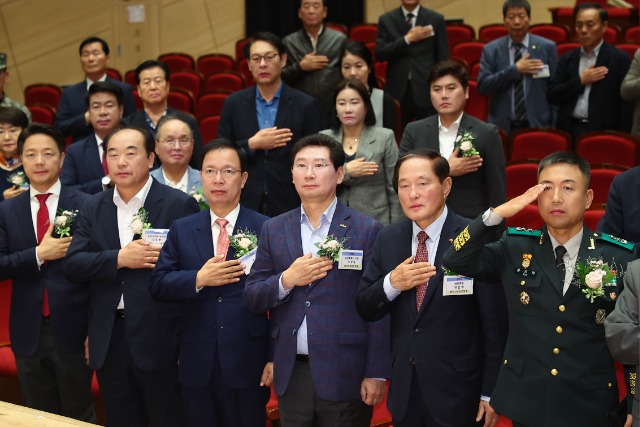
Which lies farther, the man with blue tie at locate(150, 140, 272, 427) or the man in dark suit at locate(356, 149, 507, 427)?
the man with blue tie at locate(150, 140, 272, 427)

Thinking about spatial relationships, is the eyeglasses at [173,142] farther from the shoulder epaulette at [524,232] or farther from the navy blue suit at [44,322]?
the shoulder epaulette at [524,232]

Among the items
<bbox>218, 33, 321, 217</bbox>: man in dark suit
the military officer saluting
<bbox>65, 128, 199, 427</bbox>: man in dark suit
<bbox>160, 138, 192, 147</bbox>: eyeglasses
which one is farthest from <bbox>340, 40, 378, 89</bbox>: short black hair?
the military officer saluting

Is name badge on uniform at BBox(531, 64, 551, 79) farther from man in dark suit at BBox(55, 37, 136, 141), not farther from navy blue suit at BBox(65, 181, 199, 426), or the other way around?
navy blue suit at BBox(65, 181, 199, 426)

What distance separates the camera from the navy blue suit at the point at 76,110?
16.2 feet

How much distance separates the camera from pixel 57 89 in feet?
27.0

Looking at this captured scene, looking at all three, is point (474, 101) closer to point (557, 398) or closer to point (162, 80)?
point (162, 80)

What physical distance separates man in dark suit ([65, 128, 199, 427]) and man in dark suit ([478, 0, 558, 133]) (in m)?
2.85

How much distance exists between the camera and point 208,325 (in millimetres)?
2992

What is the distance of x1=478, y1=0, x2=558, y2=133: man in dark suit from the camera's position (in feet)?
17.8

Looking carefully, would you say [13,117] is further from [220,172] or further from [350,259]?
[350,259]

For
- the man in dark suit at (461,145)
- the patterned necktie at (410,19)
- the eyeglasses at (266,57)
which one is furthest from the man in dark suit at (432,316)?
the patterned necktie at (410,19)

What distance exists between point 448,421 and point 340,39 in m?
3.50

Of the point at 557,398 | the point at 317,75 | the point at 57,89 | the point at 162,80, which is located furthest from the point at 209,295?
the point at 57,89

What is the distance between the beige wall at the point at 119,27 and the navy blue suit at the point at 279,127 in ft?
19.3
